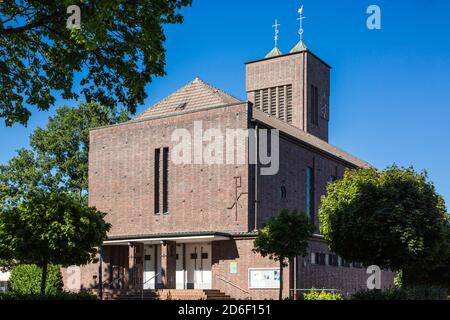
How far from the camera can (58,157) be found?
54.4 meters

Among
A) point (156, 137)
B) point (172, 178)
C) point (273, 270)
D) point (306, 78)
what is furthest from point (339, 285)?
point (306, 78)

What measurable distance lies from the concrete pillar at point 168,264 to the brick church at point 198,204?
0.20ft

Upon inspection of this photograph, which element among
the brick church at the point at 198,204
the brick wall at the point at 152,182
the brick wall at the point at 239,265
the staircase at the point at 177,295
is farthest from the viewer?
the brick wall at the point at 152,182

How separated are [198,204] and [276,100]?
18.9m

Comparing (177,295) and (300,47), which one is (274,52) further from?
(177,295)

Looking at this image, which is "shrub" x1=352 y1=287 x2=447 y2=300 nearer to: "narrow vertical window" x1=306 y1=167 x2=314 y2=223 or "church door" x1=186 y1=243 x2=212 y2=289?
"church door" x1=186 y1=243 x2=212 y2=289

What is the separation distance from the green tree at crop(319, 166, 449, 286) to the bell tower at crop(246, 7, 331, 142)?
79.5 feet

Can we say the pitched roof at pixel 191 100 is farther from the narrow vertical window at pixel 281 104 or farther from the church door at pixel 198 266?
the narrow vertical window at pixel 281 104

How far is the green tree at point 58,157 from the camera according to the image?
53406 mm

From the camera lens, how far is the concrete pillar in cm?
3431

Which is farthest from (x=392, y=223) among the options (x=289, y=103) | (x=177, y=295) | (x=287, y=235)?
(x=289, y=103)

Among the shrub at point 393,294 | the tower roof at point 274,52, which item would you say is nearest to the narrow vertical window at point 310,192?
the tower roof at point 274,52

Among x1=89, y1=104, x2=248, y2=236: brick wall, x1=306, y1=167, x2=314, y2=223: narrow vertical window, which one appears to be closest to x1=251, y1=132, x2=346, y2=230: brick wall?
x1=306, y1=167, x2=314, y2=223: narrow vertical window
